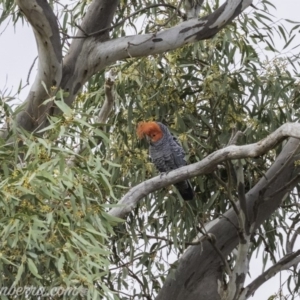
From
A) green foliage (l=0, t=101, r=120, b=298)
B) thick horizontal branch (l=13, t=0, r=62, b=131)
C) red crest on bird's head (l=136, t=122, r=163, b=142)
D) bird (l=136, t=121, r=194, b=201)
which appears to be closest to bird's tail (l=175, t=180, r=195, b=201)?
bird (l=136, t=121, r=194, b=201)

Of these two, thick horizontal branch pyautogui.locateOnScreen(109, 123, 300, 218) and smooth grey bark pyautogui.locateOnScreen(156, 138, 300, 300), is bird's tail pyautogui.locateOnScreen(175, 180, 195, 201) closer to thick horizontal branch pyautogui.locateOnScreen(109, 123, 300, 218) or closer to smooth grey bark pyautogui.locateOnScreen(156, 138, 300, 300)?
smooth grey bark pyautogui.locateOnScreen(156, 138, 300, 300)

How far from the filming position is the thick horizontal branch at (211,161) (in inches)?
127

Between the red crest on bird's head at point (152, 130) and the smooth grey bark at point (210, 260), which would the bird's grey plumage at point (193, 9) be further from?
the smooth grey bark at point (210, 260)

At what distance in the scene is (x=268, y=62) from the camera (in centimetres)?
468

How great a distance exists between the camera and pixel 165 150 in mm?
4258

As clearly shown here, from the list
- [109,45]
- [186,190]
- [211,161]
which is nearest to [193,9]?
[109,45]

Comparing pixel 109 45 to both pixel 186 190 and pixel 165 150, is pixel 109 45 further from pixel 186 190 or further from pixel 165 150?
pixel 186 190

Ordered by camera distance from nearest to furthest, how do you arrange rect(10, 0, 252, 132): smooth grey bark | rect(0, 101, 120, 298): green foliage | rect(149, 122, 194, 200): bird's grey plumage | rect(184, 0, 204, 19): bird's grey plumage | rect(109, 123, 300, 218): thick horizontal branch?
rect(0, 101, 120, 298): green foliage → rect(109, 123, 300, 218): thick horizontal branch → rect(10, 0, 252, 132): smooth grey bark → rect(149, 122, 194, 200): bird's grey plumage → rect(184, 0, 204, 19): bird's grey plumage

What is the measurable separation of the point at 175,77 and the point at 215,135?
35 centimetres

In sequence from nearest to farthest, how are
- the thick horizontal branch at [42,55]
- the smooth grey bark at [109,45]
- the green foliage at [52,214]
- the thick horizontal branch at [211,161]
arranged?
1. the green foliage at [52,214]
2. the thick horizontal branch at [211,161]
3. the thick horizontal branch at [42,55]
4. the smooth grey bark at [109,45]

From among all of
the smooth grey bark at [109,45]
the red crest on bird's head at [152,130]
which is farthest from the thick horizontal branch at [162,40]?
the red crest on bird's head at [152,130]

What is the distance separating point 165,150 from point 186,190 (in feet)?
0.74

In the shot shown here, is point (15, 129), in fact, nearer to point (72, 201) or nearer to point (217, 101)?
point (72, 201)

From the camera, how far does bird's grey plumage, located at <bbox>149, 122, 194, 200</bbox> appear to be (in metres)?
4.25
